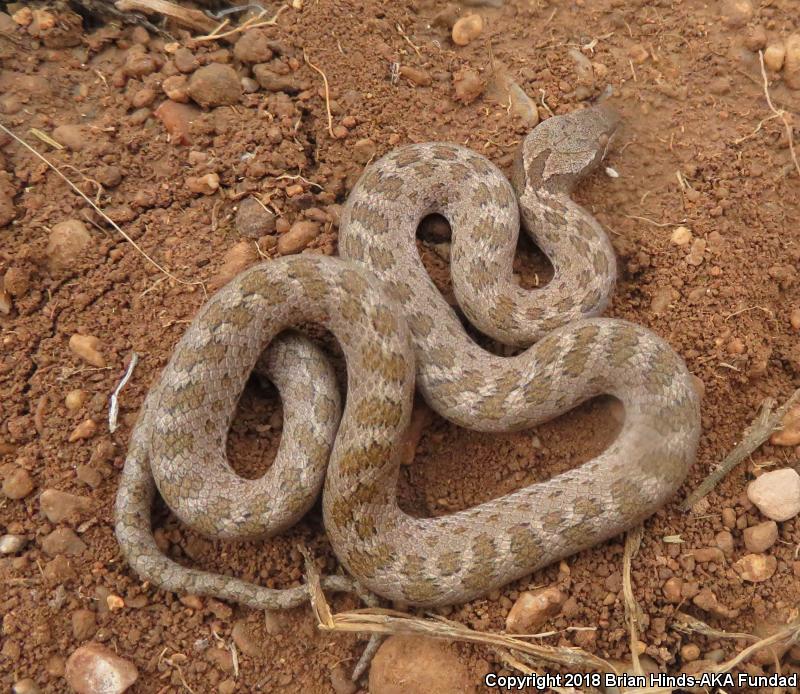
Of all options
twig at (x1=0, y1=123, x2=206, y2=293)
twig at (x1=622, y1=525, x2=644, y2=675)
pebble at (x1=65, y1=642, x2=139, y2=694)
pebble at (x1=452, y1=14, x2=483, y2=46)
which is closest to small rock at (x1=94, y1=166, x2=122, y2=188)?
twig at (x1=0, y1=123, x2=206, y2=293)

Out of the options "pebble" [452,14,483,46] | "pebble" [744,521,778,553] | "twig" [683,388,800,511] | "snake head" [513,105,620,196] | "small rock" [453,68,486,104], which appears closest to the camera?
"pebble" [744,521,778,553]

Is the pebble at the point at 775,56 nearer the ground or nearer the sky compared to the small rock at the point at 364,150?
nearer the sky

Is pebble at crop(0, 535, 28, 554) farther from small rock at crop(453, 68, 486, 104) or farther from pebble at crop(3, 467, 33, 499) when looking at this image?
small rock at crop(453, 68, 486, 104)

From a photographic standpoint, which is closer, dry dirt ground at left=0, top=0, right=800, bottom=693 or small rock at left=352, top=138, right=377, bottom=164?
dry dirt ground at left=0, top=0, right=800, bottom=693

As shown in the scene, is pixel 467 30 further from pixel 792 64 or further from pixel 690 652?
pixel 690 652

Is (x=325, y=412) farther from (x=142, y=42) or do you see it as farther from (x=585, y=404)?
(x=142, y=42)

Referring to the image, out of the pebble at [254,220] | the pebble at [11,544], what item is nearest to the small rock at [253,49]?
the pebble at [254,220]

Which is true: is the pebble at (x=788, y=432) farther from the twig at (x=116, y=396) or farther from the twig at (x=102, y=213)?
the twig at (x=116, y=396)
